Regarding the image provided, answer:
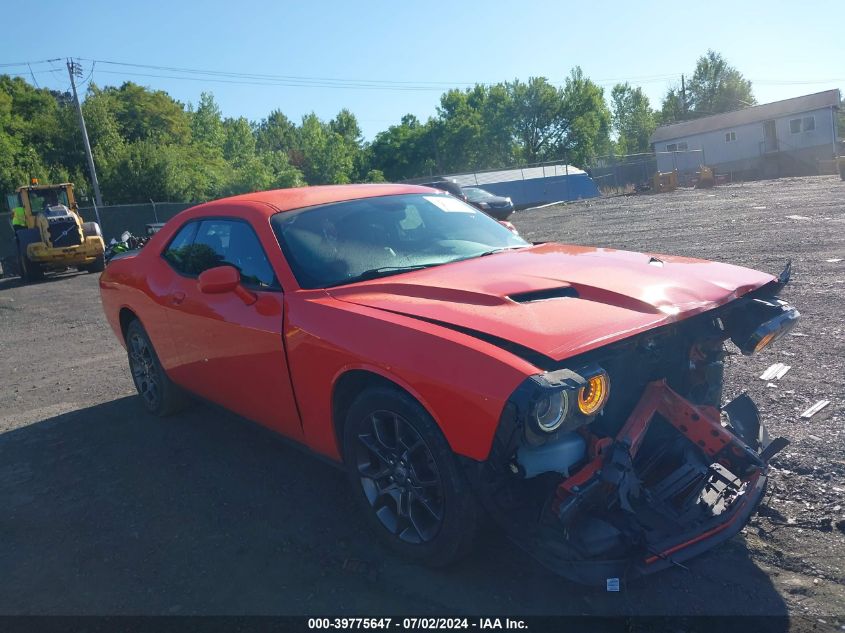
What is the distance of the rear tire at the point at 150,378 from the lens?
5223mm

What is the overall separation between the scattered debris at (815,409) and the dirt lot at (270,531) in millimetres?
46

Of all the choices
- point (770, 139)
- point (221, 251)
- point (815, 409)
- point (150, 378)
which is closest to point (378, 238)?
point (221, 251)

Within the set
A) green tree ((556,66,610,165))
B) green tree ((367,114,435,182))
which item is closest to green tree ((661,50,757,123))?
green tree ((556,66,610,165))

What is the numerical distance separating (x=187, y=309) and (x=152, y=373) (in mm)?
1185

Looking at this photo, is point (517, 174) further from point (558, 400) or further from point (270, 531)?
point (558, 400)

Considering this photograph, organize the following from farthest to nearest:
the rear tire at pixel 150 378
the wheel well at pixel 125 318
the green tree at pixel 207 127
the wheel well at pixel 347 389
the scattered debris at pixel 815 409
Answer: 1. the green tree at pixel 207 127
2. the wheel well at pixel 125 318
3. the rear tire at pixel 150 378
4. the scattered debris at pixel 815 409
5. the wheel well at pixel 347 389

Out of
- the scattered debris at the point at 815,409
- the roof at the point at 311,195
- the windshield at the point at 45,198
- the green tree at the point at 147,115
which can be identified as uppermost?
the green tree at the point at 147,115

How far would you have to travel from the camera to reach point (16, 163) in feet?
129

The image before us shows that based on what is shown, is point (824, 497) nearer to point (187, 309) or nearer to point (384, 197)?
point (384, 197)

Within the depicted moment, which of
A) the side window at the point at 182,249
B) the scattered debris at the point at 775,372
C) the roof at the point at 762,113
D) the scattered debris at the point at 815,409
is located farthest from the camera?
the roof at the point at 762,113

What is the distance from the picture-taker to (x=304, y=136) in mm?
79562

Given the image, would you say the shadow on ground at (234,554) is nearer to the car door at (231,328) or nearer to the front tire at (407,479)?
the front tire at (407,479)

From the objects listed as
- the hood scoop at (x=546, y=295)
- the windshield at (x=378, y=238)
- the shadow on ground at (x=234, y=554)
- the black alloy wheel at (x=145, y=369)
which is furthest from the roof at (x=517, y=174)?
the hood scoop at (x=546, y=295)

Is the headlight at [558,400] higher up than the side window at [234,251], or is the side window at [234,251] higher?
the side window at [234,251]
